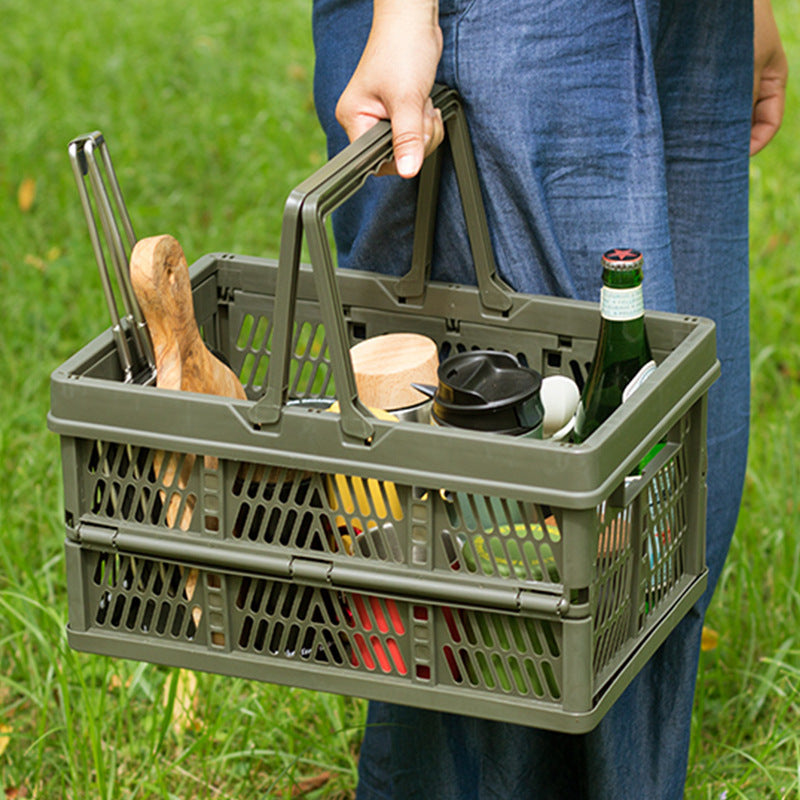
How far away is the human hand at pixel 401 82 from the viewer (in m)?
1.38

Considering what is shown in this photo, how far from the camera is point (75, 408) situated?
131cm

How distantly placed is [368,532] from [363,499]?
42 millimetres

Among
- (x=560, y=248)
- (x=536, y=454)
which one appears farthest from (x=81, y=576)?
(x=560, y=248)

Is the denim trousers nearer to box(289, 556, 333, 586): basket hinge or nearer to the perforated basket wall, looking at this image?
the perforated basket wall

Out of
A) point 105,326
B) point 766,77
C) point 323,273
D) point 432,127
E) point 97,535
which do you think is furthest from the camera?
point 105,326

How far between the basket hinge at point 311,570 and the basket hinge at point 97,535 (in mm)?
182

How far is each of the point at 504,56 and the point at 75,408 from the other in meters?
0.59

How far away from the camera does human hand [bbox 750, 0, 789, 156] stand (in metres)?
1.88

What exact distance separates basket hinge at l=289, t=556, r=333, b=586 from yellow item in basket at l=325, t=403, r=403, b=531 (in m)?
0.04

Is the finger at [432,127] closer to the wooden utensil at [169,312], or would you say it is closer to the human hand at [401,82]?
the human hand at [401,82]

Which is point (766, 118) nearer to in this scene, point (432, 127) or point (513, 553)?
point (432, 127)

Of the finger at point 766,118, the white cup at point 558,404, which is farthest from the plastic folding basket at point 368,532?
the finger at point 766,118

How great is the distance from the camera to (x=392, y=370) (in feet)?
4.88

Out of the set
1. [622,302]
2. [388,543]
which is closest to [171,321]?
[388,543]
